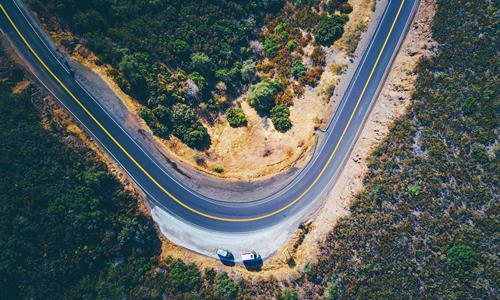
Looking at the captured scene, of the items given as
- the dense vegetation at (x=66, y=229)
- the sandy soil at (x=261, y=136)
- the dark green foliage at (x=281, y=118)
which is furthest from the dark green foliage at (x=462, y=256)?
the dense vegetation at (x=66, y=229)

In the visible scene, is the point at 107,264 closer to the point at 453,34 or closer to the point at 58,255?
the point at 58,255

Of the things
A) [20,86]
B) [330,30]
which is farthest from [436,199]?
[20,86]

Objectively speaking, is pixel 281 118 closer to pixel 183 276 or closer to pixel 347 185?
pixel 347 185

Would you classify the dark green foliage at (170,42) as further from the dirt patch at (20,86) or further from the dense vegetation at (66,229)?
the dense vegetation at (66,229)

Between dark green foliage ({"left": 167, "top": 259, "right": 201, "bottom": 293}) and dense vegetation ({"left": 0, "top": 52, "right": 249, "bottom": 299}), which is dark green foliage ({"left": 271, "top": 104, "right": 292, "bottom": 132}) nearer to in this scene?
dense vegetation ({"left": 0, "top": 52, "right": 249, "bottom": 299})

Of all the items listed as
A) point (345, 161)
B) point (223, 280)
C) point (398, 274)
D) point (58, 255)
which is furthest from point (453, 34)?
point (58, 255)

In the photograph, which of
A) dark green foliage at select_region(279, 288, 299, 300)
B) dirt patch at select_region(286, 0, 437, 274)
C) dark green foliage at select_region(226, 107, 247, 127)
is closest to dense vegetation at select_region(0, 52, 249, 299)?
dark green foliage at select_region(279, 288, 299, 300)
